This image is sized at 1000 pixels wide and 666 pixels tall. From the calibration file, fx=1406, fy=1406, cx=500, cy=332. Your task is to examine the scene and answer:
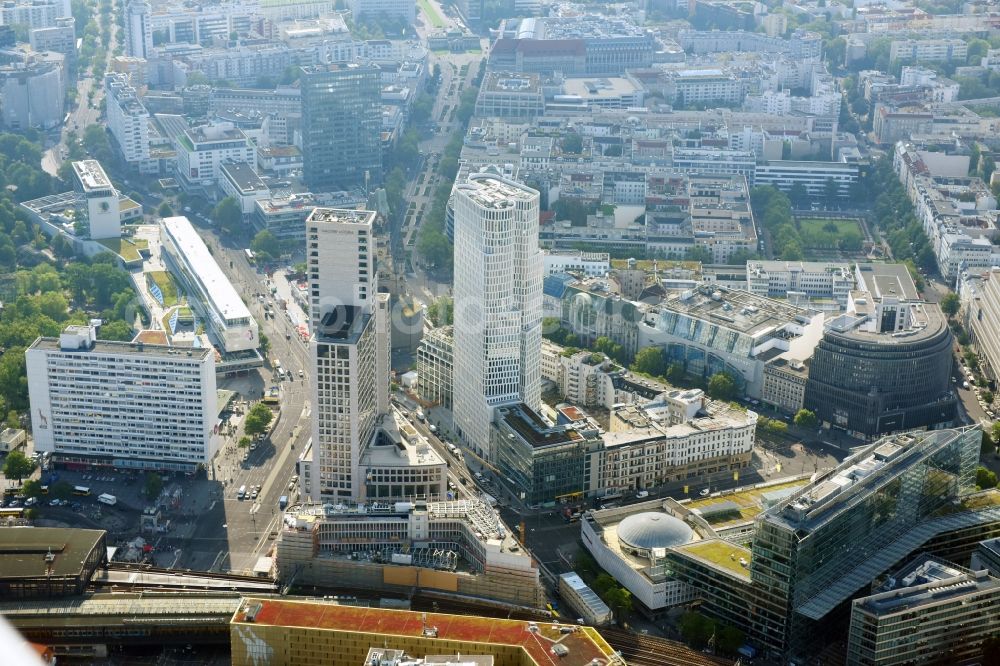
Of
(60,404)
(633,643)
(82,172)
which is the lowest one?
(633,643)

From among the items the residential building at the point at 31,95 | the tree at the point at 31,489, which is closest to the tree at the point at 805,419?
the tree at the point at 31,489

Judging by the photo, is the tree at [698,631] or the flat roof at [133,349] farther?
the flat roof at [133,349]

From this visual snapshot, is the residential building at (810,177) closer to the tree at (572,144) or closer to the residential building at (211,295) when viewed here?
the tree at (572,144)

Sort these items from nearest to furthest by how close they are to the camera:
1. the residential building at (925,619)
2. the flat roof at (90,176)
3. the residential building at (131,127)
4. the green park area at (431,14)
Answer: the residential building at (925,619) → the flat roof at (90,176) → the residential building at (131,127) → the green park area at (431,14)

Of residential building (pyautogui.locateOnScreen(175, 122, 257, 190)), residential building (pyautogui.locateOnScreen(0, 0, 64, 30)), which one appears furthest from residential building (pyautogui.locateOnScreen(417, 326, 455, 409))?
residential building (pyautogui.locateOnScreen(0, 0, 64, 30))

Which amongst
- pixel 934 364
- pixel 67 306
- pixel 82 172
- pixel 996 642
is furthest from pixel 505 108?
pixel 996 642

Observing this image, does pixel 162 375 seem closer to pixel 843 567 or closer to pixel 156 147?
pixel 843 567

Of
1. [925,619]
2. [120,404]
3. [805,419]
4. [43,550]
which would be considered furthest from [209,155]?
[925,619]
